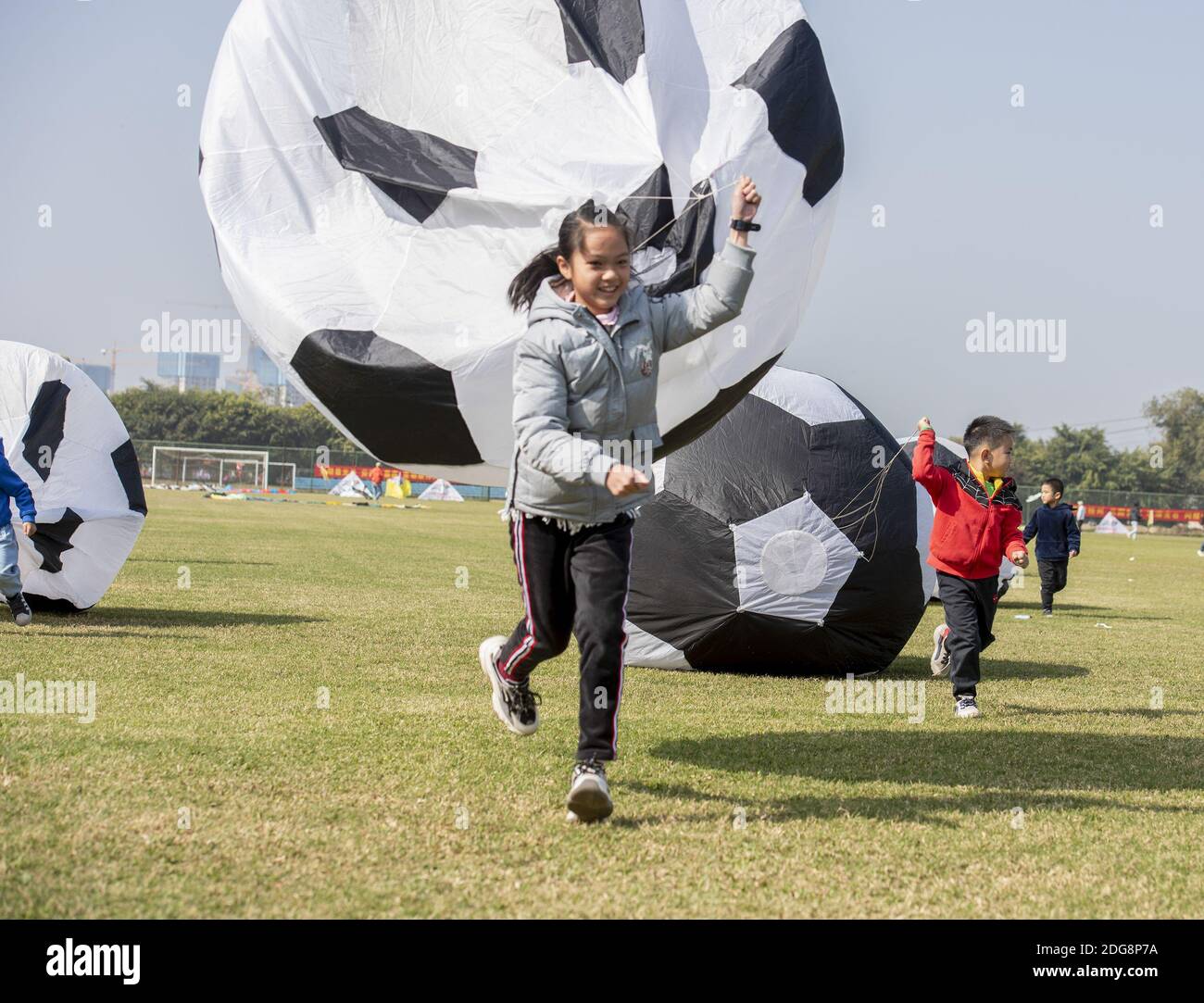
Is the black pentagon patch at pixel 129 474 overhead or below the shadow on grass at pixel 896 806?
overhead

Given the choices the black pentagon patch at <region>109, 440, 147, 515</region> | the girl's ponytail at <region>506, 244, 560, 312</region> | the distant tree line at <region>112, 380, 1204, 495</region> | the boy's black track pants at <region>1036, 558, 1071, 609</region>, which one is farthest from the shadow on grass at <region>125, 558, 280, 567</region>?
the distant tree line at <region>112, 380, 1204, 495</region>

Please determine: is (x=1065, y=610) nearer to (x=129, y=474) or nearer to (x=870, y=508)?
(x=870, y=508)

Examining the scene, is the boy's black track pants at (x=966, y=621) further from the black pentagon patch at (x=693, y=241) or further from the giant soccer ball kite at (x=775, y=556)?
the black pentagon patch at (x=693, y=241)

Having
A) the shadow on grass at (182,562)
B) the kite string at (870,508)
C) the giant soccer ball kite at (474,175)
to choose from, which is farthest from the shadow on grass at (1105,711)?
the shadow on grass at (182,562)

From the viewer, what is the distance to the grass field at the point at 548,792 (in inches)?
131

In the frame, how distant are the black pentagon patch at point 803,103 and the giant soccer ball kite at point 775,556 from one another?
10.1 ft

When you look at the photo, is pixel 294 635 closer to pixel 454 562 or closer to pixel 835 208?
pixel 835 208

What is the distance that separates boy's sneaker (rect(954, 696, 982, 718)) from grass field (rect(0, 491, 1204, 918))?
0.12 m

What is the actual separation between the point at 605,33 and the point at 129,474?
672cm

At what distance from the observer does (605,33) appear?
187 inches

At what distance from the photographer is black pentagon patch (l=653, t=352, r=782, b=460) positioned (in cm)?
495

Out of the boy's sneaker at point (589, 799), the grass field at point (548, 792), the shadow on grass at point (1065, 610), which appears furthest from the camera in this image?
the shadow on grass at point (1065, 610)

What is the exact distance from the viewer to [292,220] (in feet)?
15.7
